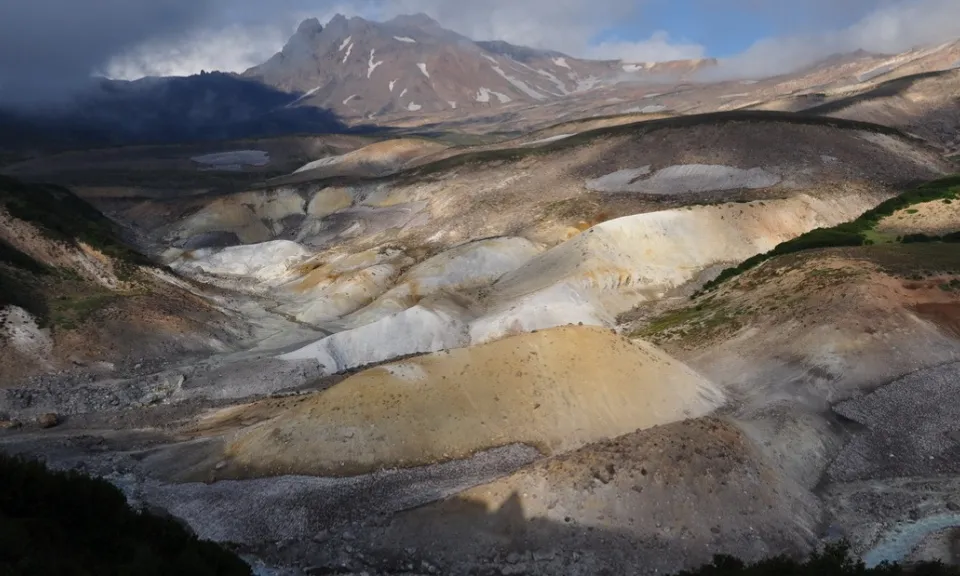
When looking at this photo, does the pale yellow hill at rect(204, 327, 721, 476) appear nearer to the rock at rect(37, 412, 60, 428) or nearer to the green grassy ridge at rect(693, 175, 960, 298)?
the rock at rect(37, 412, 60, 428)

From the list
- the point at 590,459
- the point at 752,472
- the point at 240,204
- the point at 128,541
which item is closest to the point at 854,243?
the point at 752,472

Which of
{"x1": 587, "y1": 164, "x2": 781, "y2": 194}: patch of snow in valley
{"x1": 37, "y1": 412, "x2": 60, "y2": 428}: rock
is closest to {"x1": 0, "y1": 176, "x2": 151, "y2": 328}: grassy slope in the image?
{"x1": 37, "y1": 412, "x2": 60, "y2": 428}: rock

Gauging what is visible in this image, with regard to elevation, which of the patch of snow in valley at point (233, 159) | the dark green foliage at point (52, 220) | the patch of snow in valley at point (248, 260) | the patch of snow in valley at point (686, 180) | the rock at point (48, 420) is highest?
the patch of snow in valley at point (233, 159)

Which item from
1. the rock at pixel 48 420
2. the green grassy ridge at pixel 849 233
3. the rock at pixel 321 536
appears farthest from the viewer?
the green grassy ridge at pixel 849 233

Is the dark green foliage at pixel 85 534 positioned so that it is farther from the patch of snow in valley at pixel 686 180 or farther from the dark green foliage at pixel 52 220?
the patch of snow in valley at pixel 686 180

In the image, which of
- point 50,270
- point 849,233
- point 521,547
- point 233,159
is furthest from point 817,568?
point 233,159

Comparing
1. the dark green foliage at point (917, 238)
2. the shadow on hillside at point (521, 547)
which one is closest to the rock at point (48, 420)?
the shadow on hillside at point (521, 547)
